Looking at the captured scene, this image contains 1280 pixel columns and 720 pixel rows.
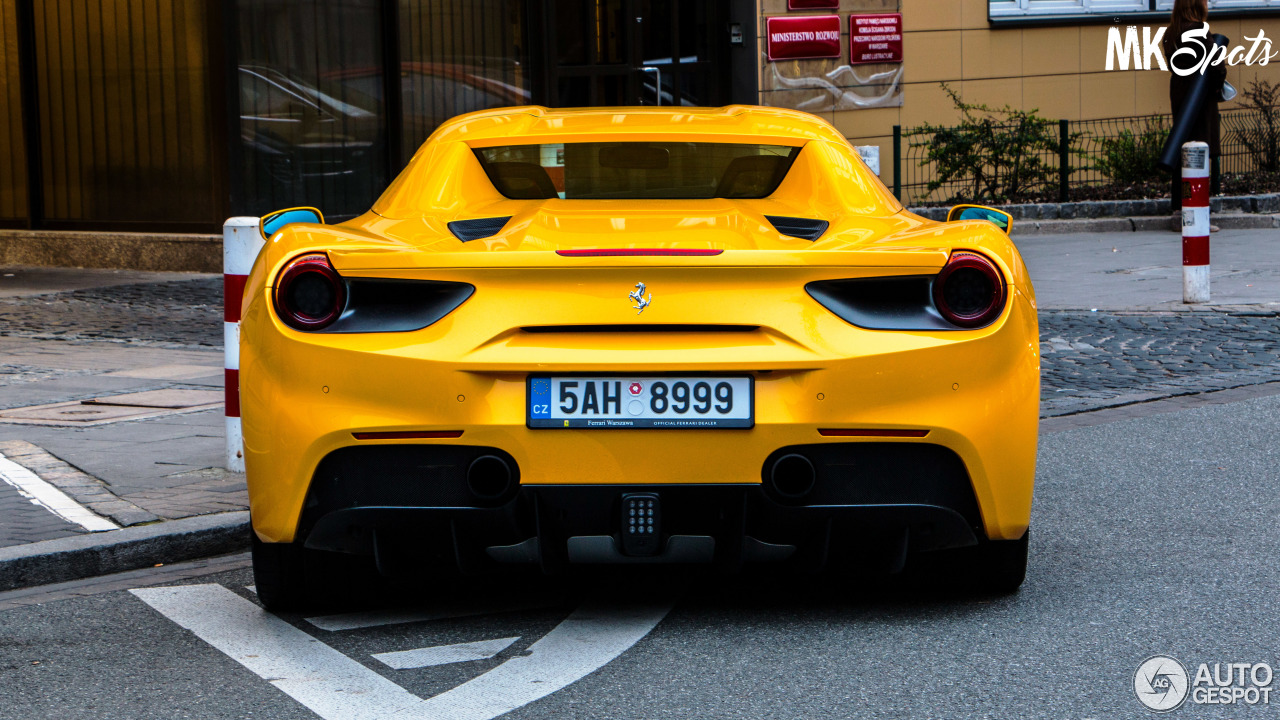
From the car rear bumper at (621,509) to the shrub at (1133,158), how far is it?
15.9 m

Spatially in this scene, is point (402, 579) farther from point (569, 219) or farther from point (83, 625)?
point (569, 219)

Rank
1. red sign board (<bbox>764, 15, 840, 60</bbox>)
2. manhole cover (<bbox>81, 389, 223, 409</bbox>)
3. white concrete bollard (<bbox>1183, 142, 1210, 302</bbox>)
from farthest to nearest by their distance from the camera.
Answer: red sign board (<bbox>764, 15, 840, 60</bbox>), white concrete bollard (<bbox>1183, 142, 1210, 302</bbox>), manhole cover (<bbox>81, 389, 223, 409</bbox>)

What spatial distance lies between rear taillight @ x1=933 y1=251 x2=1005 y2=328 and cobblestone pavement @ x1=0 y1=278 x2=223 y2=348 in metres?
6.61

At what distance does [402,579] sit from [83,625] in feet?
2.88

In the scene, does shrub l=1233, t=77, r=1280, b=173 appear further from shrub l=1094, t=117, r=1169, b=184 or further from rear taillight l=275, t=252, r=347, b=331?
rear taillight l=275, t=252, r=347, b=331

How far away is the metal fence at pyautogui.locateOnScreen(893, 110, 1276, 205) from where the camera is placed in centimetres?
1797

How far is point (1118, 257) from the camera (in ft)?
48.4

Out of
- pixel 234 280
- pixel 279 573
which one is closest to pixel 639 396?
pixel 279 573

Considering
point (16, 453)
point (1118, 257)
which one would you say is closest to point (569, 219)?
point (16, 453)

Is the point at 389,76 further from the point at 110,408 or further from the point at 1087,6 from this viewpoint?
the point at 1087,6

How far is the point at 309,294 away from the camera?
3.88 metres

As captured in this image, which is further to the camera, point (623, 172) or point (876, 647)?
point (623, 172)

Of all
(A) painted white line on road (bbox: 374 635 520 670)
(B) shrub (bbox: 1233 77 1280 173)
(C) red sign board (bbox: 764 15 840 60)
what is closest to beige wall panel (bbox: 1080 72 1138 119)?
(B) shrub (bbox: 1233 77 1280 173)

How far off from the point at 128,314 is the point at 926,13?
36.9ft
